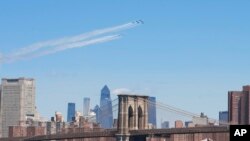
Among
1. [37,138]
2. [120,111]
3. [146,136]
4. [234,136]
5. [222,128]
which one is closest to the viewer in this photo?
[234,136]

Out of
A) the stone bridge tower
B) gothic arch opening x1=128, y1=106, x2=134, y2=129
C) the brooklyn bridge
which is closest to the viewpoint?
the brooklyn bridge

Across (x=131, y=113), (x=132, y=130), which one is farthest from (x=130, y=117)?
(x=132, y=130)

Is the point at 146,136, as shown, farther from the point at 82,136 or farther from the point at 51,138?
the point at 51,138

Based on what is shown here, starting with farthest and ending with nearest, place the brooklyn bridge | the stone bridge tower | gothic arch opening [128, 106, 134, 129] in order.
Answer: gothic arch opening [128, 106, 134, 129] < the stone bridge tower < the brooklyn bridge

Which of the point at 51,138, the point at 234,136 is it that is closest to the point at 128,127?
the point at 51,138

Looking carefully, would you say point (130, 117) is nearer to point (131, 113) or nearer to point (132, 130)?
point (131, 113)

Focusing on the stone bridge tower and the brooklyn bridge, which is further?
the stone bridge tower

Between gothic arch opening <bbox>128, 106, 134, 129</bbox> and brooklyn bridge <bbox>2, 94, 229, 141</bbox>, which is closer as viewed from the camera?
brooklyn bridge <bbox>2, 94, 229, 141</bbox>

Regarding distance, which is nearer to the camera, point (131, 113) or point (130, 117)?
point (130, 117)
